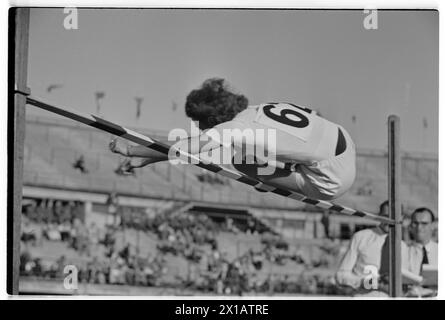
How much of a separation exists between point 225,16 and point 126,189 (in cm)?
90

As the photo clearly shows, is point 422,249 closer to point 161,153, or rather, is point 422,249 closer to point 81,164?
point 161,153

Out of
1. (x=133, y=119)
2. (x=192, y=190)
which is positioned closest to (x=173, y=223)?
(x=192, y=190)

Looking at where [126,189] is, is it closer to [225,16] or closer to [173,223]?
[173,223]

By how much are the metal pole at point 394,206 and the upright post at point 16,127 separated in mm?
1609

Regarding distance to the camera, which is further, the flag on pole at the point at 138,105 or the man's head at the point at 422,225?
the man's head at the point at 422,225

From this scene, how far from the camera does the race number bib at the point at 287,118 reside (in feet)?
16.9

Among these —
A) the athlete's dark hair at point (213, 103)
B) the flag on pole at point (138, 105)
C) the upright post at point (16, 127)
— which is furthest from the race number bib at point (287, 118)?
the upright post at point (16, 127)

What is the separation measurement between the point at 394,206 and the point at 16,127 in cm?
171

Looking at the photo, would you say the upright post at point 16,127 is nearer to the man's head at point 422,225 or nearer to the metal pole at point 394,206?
the metal pole at point 394,206

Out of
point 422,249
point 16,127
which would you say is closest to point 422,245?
point 422,249

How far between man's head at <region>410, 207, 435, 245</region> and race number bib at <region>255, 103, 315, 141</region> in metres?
0.65

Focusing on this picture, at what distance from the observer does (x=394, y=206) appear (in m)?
5.39

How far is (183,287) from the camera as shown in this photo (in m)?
5.27

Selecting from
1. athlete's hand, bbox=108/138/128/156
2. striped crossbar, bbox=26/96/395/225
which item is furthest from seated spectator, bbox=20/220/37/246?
striped crossbar, bbox=26/96/395/225
